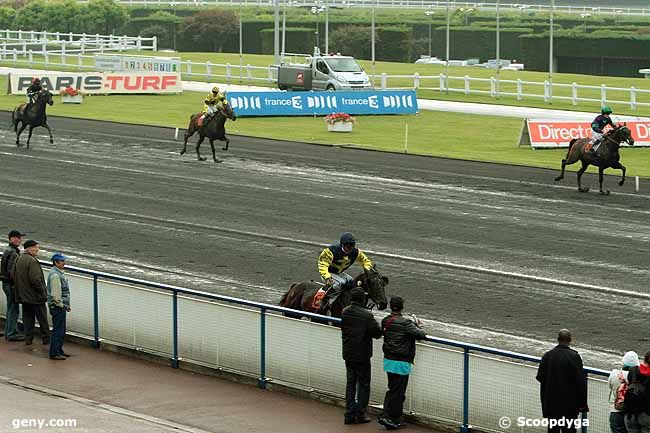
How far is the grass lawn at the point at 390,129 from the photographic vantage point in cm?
3944

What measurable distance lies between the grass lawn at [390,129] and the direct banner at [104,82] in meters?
0.77

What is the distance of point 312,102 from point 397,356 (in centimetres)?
3553

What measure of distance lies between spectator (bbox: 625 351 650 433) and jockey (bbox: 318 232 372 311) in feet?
14.8

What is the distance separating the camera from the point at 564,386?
1288cm

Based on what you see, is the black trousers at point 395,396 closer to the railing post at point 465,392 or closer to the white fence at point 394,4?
the railing post at point 465,392

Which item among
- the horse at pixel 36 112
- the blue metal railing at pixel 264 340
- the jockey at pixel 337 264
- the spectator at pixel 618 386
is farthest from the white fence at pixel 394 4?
the spectator at pixel 618 386

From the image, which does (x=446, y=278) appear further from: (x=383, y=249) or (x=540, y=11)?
(x=540, y=11)

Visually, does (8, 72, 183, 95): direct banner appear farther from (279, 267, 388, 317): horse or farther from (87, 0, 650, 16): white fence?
(87, 0, 650, 16): white fence

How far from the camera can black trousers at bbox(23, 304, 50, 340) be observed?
59.1ft

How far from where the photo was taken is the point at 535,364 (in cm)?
1370

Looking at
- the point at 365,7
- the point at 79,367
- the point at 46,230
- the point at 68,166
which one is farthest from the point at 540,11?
the point at 79,367

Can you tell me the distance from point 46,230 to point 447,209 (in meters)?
8.64
